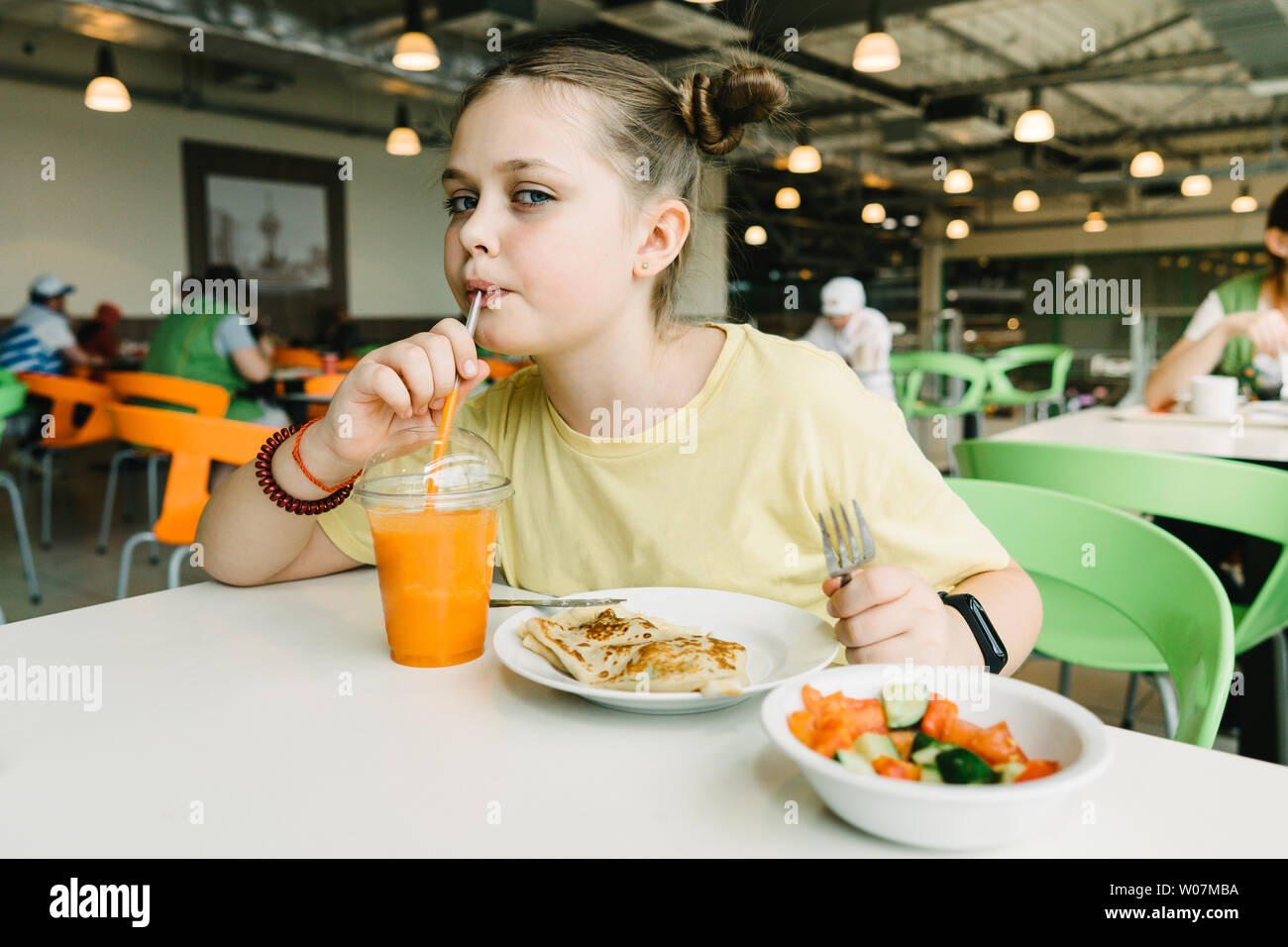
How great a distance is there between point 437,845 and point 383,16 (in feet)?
24.0

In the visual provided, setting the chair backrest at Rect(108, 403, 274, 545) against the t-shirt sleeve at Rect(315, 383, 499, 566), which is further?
the chair backrest at Rect(108, 403, 274, 545)

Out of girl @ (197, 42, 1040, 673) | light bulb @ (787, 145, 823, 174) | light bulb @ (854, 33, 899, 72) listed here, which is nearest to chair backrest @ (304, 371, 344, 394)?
girl @ (197, 42, 1040, 673)

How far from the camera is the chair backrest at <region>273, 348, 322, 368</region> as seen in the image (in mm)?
6839

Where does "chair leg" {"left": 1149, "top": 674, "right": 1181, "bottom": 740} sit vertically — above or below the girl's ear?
below

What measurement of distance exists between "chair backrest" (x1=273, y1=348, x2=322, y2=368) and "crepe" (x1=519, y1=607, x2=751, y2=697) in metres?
6.36

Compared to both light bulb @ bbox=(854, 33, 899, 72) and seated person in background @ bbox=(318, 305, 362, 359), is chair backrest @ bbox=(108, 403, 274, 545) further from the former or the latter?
seated person in background @ bbox=(318, 305, 362, 359)

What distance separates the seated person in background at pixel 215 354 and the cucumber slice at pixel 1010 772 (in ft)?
15.3

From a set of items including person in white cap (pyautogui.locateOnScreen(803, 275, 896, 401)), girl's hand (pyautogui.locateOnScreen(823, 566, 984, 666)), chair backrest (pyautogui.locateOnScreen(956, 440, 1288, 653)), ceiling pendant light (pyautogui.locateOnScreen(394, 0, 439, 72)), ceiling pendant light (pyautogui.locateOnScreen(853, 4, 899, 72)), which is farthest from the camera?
person in white cap (pyautogui.locateOnScreen(803, 275, 896, 401))

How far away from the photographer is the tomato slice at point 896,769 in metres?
0.57

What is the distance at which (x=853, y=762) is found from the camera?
1.86 feet

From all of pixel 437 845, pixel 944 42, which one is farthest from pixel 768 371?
pixel 944 42

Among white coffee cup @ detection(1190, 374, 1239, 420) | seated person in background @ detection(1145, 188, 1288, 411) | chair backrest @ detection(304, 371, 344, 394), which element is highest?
seated person in background @ detection(1145, 188, 1288, 411)

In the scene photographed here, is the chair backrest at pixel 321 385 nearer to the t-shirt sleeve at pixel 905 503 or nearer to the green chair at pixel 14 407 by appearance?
the green chair at pixel 14 407

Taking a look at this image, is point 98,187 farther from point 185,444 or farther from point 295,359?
point 185,444
